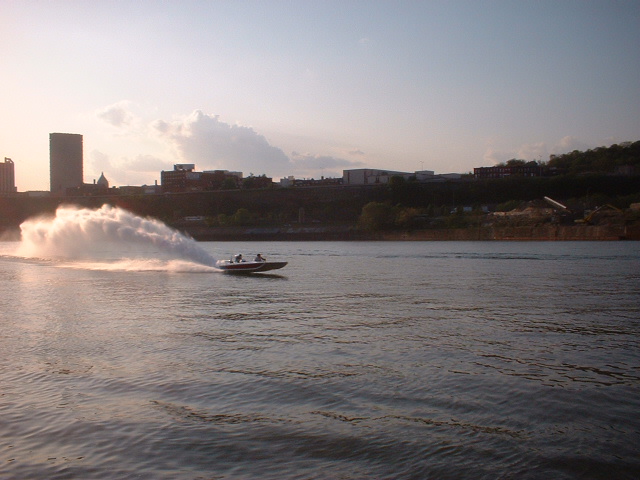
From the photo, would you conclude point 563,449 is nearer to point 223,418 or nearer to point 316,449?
point 316,449

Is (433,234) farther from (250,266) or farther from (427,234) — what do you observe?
(250,266)

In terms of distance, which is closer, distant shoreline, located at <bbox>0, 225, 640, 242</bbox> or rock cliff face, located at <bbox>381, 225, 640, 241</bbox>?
rock cliff face, located at <bbox>381, 225, 640, 241</bbox>

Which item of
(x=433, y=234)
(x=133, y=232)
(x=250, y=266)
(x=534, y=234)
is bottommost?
(x=250, y=266)

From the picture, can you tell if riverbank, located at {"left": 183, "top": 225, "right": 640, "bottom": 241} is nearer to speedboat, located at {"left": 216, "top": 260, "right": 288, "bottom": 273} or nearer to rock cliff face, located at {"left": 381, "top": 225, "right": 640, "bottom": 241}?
rock cliff face, located at {"left": 381, "top": 225, "right": 640, "bottom": 241}

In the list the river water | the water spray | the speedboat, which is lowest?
the river water

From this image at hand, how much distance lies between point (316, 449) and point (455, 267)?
5622 centimetres

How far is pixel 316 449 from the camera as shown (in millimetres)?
12578

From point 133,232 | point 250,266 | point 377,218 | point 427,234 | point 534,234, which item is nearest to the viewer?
point 250,266

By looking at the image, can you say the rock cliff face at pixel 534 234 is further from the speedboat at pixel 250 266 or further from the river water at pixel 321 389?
the river water at pixel 321 389

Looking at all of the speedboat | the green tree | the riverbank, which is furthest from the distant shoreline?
the speedboat

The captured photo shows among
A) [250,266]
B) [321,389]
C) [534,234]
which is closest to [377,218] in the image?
[534,234]

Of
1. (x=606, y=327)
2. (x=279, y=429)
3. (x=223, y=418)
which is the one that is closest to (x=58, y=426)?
(x=223, y=418)

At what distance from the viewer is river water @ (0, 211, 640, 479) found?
475 inches

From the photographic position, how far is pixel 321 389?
16844 millimetres
